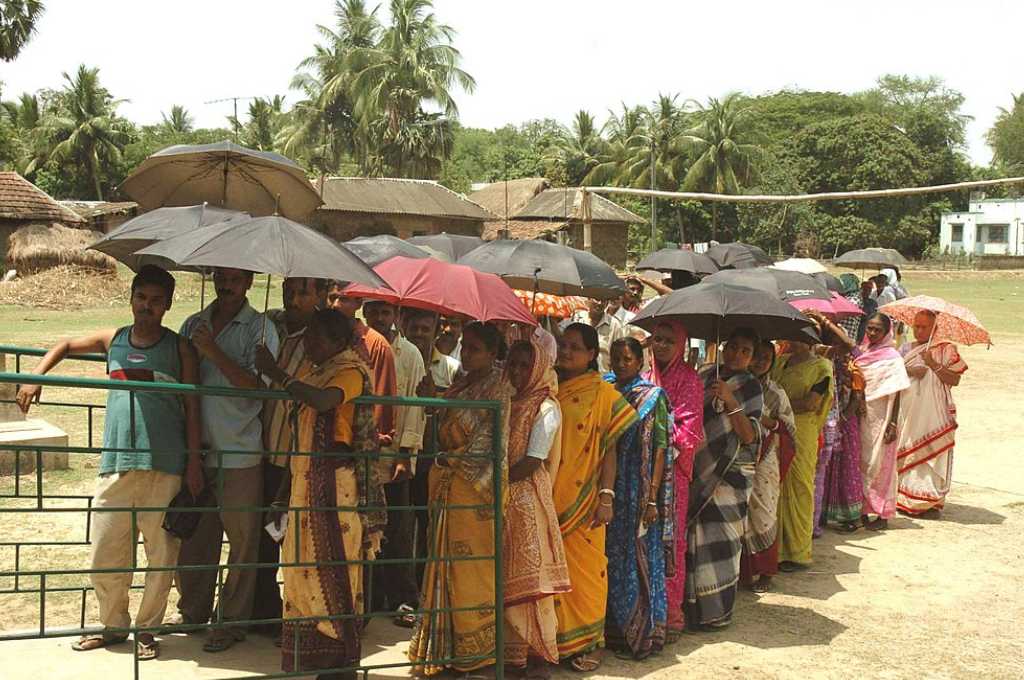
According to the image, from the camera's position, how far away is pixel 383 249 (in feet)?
21.0

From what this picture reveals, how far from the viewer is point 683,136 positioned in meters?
51.8

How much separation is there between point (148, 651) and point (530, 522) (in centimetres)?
172

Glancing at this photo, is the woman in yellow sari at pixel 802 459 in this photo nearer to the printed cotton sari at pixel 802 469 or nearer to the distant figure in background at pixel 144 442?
the printed cotton sari at pixel 802 469

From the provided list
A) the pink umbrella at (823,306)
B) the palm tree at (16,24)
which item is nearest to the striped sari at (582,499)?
the pink umbrella at (823,306)

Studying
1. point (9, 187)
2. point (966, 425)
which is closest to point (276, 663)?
point (966, 425)

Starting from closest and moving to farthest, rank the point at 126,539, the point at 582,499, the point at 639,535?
the point at 126,539 → the point at 582,499 → the point at 639,535

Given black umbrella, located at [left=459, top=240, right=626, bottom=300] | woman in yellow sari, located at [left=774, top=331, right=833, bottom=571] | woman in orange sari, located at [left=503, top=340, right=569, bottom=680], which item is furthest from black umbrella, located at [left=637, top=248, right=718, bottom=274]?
woman in orange sari, located at [left=503, top=340, right=569, bottom=680]

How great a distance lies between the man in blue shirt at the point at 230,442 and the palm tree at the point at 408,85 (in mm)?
40709

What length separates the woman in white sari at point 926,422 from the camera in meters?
8.19

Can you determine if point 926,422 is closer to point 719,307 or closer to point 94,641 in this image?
point 719,307

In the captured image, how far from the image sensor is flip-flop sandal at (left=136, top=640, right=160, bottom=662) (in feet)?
14.8

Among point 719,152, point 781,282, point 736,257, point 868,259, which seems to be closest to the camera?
point 781,282

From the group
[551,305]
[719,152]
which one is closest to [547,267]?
[551,305]

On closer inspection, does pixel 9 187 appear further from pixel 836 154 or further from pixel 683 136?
pixel 836 154
